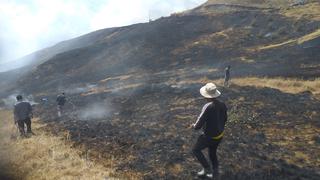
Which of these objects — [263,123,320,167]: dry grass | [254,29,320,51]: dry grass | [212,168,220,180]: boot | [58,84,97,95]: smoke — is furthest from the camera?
[58,84,97,95]: smoke

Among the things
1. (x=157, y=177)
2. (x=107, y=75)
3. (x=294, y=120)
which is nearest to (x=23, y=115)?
(x=157, y=177)

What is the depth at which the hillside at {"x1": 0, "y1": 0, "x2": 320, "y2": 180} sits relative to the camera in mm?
13711

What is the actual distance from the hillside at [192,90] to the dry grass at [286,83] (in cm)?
8

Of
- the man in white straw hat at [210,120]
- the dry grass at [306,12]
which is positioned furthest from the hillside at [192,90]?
the man in white straw hat at [210,120]

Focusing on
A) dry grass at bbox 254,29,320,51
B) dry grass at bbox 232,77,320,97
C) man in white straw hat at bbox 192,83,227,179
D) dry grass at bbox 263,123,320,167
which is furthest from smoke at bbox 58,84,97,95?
man in white straw hat at bbox 192,83,227,179

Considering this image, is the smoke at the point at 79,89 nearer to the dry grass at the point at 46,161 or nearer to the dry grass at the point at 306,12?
the dry grass at the point at 306,12

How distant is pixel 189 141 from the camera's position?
15.4 meters

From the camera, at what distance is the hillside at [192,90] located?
45.0ft

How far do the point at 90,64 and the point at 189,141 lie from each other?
55011 millimetres

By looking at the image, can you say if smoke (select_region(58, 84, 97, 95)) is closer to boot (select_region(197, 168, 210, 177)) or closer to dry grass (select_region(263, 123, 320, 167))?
dry grass (select_region(263, 123, 320, 167))

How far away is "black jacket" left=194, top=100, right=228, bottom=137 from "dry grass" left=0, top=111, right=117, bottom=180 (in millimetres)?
3066

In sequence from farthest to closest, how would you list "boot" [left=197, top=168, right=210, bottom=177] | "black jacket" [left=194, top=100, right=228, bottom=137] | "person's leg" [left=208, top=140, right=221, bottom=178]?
1. "boot" [left=197, top=168, right=210, bottom=177]
2. "person's leg" [left=208, top=140, right=221, bottom=178]
3. "black jacket" [left=194, top=100, right=228, bottom=137]

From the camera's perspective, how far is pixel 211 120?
10102mm

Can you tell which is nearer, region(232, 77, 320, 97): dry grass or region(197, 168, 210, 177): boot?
region(197, 168, 210, 177): boot
